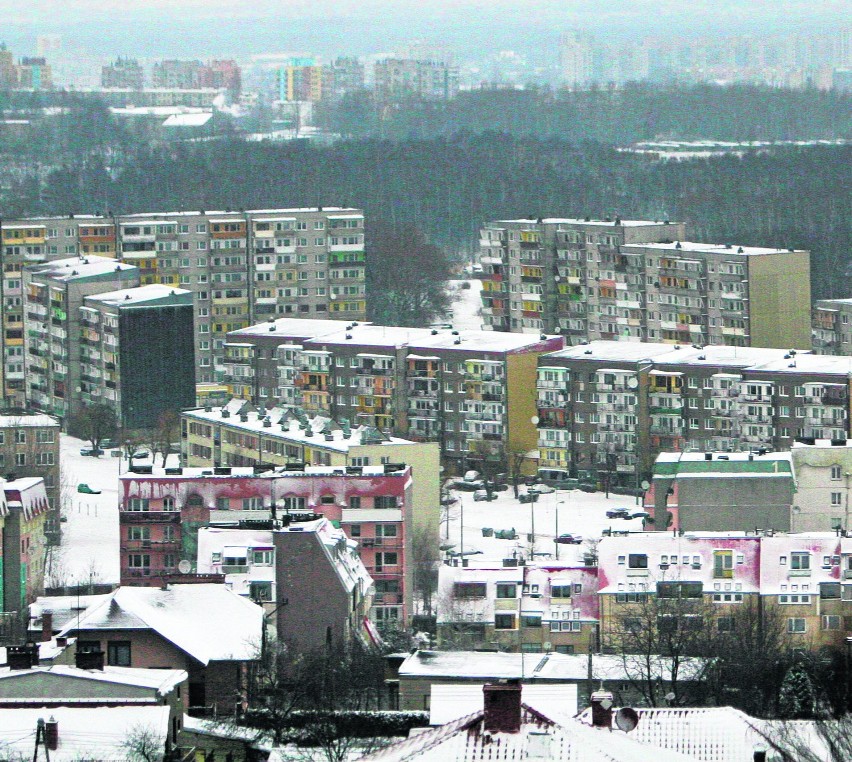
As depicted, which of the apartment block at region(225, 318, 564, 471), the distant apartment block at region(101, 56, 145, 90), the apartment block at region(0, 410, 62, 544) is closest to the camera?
the apartment block at region(0, 410, 62, 544)

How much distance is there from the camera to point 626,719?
47.8 feet

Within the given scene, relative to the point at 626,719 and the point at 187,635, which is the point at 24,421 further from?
the point at 626,719

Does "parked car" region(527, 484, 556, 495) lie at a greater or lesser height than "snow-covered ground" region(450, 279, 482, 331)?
lesser

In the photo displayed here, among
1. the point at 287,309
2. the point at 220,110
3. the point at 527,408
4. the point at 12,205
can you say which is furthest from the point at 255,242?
the point at 220,110

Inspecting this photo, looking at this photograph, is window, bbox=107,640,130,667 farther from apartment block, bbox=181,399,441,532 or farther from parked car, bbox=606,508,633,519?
parked car, bbox=606,508,633,519

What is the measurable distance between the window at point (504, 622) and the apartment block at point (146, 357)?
1887cm

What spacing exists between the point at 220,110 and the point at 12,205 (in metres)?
66.5

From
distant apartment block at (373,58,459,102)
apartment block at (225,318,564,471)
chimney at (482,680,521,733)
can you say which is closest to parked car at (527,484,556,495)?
apartment block at (225,318,564,471)

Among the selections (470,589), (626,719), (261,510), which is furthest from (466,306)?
(626,719)

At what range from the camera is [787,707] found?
19922 millimetres

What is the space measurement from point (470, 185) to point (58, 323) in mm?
33447

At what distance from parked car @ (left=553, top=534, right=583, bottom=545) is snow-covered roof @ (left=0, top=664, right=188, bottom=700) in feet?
51.3

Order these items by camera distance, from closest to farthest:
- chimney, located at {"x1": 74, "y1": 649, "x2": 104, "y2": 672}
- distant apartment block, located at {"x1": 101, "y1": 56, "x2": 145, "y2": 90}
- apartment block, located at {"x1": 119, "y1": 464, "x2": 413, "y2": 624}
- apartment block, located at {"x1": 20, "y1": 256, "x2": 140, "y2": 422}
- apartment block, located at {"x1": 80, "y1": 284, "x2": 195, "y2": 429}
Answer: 1. chimney, located at {"x1": 74, "y1": 649, "x2": 104, "y2": 672}
2. apartment block, located at {"x1": 119, "y1": 464, "x2": 413, "y2": 624}
3. apartment block, located at {"x1": 80, "y1": 284, "x2": 195, "y2": 429}
4. apartment block, located at {"x1": 20, "y1": 256, "x2": 140, "y2": 422}
5. distant apartment block, located at {"x1": 101, "y1": 56, "x2": 145, "y2": 90}

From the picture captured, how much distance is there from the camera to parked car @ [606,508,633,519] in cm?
3703
